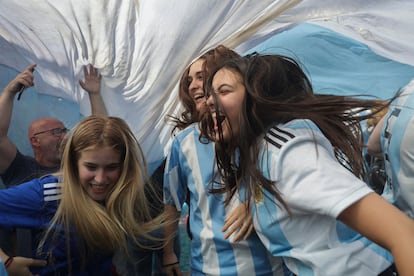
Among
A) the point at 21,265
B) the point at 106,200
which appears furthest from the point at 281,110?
the point at 21,265

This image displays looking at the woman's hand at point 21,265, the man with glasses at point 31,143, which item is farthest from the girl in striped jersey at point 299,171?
the woman's hand at point 21,265

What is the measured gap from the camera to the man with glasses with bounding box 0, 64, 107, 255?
4.82 feet

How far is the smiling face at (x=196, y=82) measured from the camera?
157cm

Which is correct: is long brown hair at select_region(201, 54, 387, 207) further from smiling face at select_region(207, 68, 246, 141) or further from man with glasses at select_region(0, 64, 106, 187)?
man with glasses at select_region(0, 64, 106, 187)

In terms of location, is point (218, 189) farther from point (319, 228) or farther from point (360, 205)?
point (360, 205)

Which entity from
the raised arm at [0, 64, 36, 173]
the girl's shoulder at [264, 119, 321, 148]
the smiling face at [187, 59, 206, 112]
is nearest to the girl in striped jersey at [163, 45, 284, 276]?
the smiling face at [187, 59, 206, 112]

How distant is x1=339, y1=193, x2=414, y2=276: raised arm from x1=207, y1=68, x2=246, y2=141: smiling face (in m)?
0.40

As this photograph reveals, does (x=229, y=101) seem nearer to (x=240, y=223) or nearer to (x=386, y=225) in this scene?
(x=240, y=223)

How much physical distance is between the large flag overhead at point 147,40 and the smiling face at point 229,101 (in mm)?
246

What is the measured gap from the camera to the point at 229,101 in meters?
1.18

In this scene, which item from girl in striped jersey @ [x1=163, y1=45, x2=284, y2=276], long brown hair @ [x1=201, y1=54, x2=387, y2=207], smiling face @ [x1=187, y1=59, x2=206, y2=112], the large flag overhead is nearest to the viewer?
long brown hair @ [x1=201, y1=54, x2=387, y2=207]

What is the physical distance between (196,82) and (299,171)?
0.71 metres

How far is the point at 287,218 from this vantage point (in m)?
1.01

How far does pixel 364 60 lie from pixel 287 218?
3.41 feet
